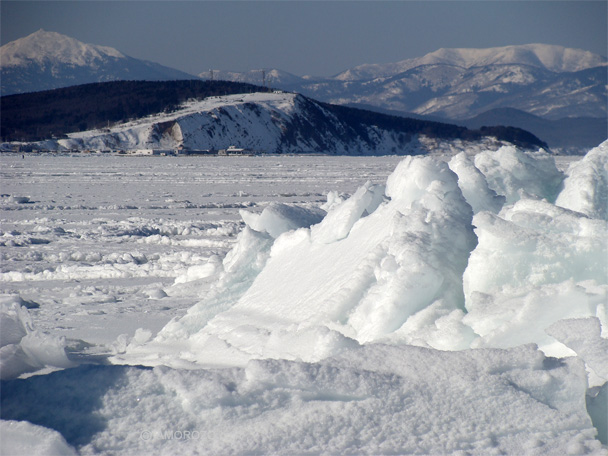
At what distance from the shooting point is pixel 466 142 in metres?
115

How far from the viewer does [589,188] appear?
5766 mm

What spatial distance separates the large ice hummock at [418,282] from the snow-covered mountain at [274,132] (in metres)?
80.3

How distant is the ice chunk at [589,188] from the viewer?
565 centimetres

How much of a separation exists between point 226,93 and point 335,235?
12620 cm

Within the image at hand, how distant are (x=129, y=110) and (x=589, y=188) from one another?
118 metres

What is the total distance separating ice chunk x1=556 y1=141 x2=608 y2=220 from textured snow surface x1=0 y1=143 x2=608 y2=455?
3 cm

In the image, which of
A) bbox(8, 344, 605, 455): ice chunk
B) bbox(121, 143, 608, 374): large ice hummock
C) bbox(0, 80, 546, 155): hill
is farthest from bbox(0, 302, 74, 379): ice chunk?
bbox(0, 80, 546, 155): hill

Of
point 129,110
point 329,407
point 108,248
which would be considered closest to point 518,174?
point 329,407

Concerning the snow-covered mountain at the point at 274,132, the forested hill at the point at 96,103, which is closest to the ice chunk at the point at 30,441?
the snow-covered mountain at the point at 274,132

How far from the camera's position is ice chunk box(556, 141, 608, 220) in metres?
5.65

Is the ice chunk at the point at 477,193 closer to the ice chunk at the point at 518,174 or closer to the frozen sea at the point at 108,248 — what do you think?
the ice chunk at the point at 518,174

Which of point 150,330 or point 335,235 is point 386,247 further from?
point 150,330

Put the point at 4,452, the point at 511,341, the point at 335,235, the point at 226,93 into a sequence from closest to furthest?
the point at 4,452, the point at 511,341, the point at 335,235, the point at 226,93

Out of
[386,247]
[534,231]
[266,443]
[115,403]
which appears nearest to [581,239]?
[534,231]
